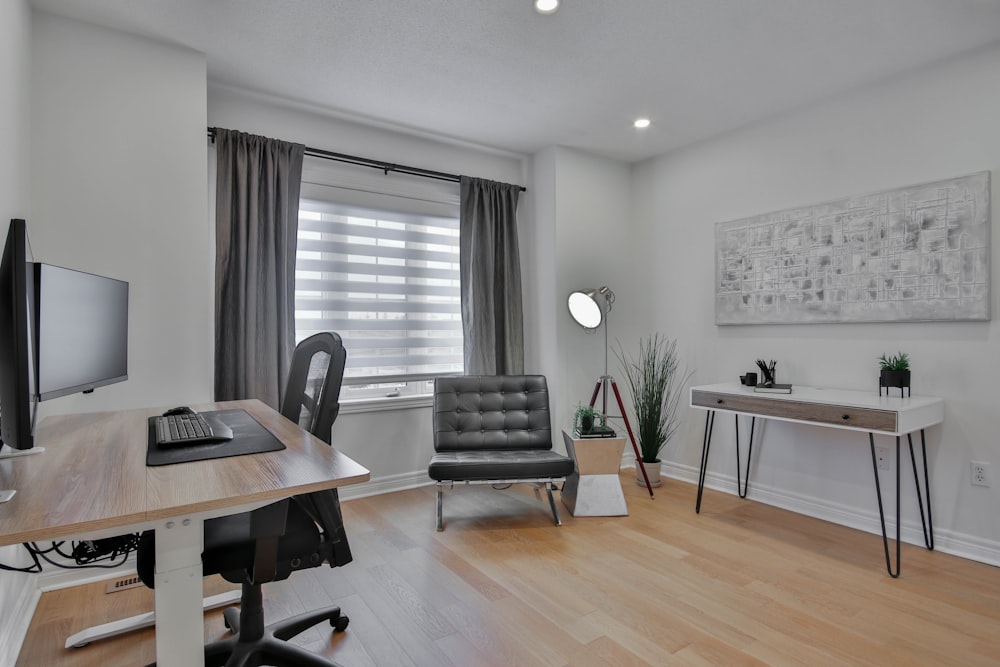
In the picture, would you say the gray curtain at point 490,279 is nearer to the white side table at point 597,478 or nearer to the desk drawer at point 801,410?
the white side table at point 597,478

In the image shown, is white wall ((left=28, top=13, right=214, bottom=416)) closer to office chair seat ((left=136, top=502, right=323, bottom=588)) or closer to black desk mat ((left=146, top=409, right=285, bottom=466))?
black desk mat ((left=146, top=409, right=285, bottom=466))

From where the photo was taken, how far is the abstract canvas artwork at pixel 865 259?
2680 mm

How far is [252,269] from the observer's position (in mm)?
3039

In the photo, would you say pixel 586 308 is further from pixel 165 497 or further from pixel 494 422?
pixel 165 497

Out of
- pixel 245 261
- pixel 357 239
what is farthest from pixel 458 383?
pixel 245 261

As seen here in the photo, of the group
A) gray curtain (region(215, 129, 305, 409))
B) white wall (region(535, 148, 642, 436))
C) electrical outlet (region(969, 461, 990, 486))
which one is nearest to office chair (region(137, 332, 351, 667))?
gray curtain (region(215, 129, 305, 409))

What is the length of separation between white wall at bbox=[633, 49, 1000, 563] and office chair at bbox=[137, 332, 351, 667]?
9.47 ft

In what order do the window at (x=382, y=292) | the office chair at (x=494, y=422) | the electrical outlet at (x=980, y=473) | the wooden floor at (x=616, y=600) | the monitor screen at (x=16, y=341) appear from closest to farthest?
the monitor screen at (x=16, y=341) → the wooden floor at (x=616, y=600) → the electrical outlet at (x=980, y=473) → the office chair at (x=494, y=422) → the window at (x=382, y=292)

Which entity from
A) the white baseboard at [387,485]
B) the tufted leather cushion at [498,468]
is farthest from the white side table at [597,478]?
the white baseboard at [387,485]

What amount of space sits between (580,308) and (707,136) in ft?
4.92

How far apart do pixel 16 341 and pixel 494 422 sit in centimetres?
267

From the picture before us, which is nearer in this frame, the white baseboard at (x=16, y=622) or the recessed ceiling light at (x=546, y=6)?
the white baseboard at (x=16, y=622)

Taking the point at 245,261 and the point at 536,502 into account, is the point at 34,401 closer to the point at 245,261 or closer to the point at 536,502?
the point at 245,261

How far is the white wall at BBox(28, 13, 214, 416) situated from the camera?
239cm
